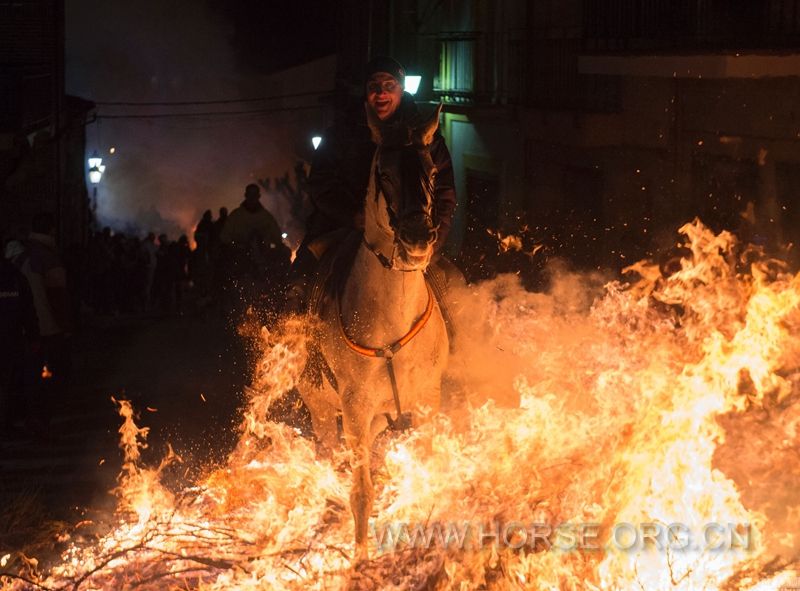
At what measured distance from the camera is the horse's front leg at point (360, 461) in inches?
296

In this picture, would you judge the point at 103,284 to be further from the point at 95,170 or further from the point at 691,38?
the point at 691,38

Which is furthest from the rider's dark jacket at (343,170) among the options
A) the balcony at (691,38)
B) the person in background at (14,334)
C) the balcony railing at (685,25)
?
the balcony railing at (685,25)

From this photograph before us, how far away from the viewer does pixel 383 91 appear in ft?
26.3

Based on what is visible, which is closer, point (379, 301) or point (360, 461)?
point (379, 301)

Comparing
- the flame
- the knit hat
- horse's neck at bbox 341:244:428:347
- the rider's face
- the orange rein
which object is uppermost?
the knit hat

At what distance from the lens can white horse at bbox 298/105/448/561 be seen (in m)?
6.80

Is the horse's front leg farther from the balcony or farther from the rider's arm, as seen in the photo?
the balcony

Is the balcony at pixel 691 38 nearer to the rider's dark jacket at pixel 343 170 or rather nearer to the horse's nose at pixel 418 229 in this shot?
the rider's dark jacket at pixel 343 170

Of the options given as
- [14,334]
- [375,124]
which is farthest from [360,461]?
[14,334]

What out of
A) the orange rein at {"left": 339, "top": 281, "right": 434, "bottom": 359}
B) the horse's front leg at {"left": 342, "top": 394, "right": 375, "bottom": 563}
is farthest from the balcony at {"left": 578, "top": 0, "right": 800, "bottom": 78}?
the horse's front leg at {"left": 342, "top": 394, "right": 375, "bottom": 563}

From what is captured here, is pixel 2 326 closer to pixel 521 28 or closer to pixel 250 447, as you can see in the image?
pixel 250 447

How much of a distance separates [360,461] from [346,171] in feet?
7.25

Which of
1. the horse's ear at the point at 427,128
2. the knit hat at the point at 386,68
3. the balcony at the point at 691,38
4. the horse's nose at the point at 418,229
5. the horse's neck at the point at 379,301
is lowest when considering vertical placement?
the horse's neck at the point at 379,301

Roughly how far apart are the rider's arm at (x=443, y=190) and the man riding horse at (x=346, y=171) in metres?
0.26
